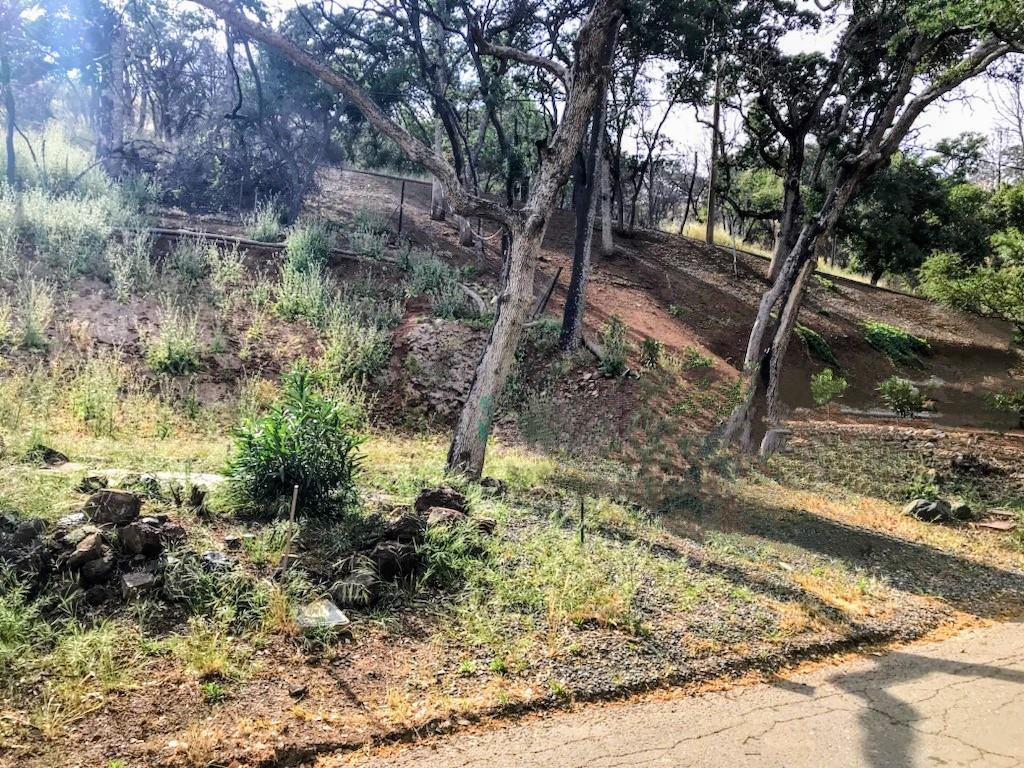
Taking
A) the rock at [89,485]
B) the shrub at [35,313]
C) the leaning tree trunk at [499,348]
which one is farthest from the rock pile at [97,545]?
the shrub at [35,313]

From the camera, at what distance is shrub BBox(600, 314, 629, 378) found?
492 inches

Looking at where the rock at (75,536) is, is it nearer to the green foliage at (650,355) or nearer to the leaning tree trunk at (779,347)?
the leaning tree trunk at (779,347)

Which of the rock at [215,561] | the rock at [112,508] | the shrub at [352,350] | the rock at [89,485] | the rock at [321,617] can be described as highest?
the shrub at [352,350]

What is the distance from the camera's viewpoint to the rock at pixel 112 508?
13.8 ft

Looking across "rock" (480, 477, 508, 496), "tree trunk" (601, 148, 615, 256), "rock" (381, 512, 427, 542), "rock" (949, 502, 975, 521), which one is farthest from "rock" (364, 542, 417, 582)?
"tree trunk" (601, 148, 615, 256)

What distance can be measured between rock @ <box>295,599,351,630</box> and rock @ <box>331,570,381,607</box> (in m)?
0.10

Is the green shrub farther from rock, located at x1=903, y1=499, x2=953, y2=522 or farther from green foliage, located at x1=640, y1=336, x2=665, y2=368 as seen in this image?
rock, located at x1=903, y1=499, x2=953, y2=522

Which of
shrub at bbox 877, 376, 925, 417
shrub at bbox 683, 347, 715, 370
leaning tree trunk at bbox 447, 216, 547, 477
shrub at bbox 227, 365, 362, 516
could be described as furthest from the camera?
shrub at bbox 877, 376, 925, 417

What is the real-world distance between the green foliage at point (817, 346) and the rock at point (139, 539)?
17.6 m

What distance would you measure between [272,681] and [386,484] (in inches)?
118

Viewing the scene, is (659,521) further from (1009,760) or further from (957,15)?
(957,15)

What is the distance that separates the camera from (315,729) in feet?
10.5

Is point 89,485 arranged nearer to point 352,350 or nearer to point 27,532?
point 27,532

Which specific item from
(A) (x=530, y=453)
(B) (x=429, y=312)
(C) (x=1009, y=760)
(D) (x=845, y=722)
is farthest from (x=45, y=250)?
(C) (x=1009, y=760)
